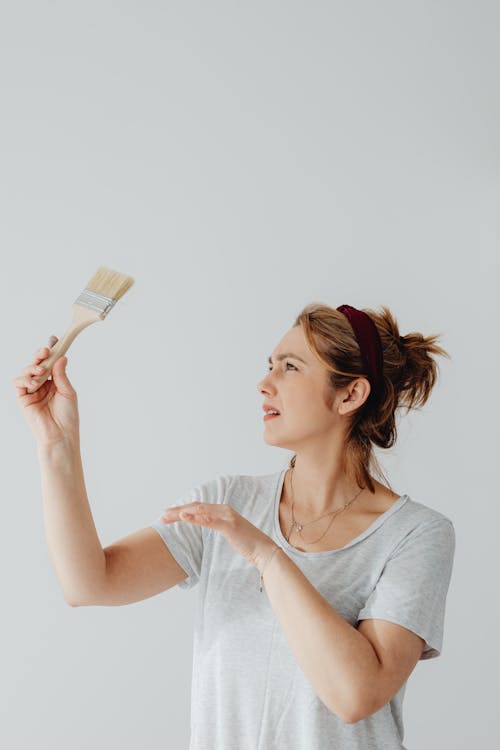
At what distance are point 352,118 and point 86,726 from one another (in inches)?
70.5

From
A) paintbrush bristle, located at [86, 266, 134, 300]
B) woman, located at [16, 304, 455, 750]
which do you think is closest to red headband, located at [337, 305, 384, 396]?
woman, located at [16, 304, 455, 750]

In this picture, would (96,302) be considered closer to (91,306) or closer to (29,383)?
(91,306)

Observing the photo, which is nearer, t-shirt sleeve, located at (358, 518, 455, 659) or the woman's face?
t-shirt sleeve, located at (358, 518, 455, 659)

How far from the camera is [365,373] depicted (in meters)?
1.74

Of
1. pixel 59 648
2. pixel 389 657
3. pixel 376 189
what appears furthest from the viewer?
pixel 376 189

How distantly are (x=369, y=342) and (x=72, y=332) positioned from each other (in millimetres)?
543

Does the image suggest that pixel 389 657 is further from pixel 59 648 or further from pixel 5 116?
pixel 5 116

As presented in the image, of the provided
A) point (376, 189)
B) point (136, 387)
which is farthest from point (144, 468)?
point (376, 189)

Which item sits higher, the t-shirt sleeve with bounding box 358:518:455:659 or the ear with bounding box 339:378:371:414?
the ear with bounding box 339:378:371:414

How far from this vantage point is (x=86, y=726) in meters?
2.49

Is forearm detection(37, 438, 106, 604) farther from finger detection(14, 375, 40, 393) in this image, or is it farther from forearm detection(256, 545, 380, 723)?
forearm detection(256, 545, 380, 723)

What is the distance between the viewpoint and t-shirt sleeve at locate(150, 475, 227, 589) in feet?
5.55

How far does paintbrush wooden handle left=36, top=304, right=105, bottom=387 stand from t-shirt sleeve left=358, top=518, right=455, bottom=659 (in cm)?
62

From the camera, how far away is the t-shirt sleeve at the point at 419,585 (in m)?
1.50
